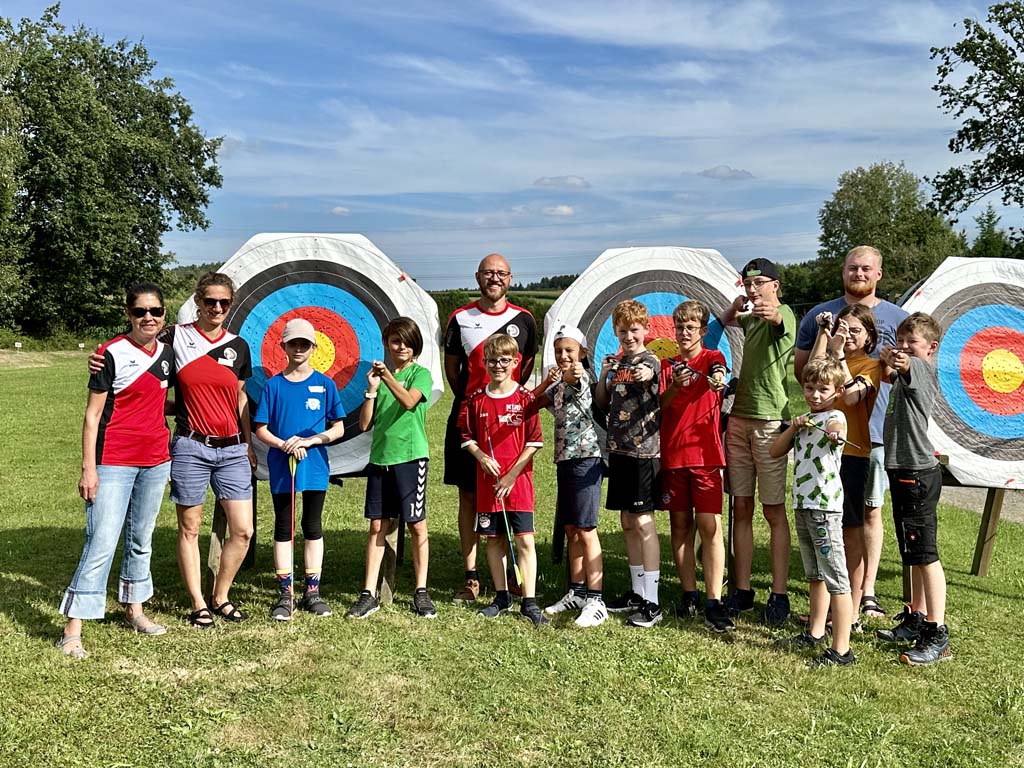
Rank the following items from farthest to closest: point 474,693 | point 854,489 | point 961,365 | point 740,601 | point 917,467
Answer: point 961,365
point 740,601
point 854,489
point 917,467
point 474,693

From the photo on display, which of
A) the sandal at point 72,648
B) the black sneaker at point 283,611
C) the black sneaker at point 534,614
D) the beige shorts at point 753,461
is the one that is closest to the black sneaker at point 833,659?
the beige shorts at point 753,461

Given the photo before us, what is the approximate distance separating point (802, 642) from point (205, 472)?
3447 mm

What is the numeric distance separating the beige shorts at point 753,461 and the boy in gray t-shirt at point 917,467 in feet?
2.00

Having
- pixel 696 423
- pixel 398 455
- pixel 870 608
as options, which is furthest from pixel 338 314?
pixel 870 608

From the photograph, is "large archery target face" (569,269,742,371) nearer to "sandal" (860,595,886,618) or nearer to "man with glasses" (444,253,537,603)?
"man with glasses" (444,253,537,603)

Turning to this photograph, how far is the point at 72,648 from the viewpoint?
13.7 ft

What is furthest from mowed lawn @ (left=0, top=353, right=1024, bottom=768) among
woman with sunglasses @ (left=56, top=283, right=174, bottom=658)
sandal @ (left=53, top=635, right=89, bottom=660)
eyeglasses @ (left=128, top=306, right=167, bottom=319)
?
eyeglasses @ (left=128, top=306, right=167, bottom=319)

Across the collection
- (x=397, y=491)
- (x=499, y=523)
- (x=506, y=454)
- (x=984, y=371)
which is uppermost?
(x=984, y=371)

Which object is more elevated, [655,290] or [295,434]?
[655,290]

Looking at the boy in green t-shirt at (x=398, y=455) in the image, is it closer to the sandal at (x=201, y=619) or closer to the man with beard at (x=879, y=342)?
the sandal at (x=201, y=619)

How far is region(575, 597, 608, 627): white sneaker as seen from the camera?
4.72 meters

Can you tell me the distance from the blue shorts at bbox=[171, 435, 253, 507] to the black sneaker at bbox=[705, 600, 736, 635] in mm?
2782

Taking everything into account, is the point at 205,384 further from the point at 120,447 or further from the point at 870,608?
the point at 870,608

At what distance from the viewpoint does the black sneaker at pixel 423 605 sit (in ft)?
16.1
